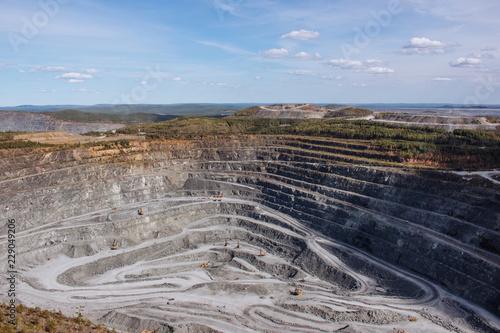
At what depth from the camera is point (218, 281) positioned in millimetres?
47125

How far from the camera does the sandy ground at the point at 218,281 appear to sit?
36844 millimetres

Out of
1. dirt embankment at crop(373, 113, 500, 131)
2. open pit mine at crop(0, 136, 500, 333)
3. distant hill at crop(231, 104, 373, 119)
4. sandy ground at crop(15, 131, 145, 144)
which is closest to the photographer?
open pit mine at crop(0, 136, 500, 333)

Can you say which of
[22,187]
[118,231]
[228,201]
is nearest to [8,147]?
[22,187]

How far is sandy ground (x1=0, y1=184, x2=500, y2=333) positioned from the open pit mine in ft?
0.69

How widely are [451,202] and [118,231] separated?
187 feet

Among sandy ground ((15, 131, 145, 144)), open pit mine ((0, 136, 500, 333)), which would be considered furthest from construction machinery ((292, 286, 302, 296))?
sandy ground ((15, 131, 145, 144))

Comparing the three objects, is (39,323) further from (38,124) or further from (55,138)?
(38,124)

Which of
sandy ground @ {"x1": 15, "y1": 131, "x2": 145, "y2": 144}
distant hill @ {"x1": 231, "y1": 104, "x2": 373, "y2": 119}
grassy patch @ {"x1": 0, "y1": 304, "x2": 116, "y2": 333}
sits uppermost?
distant hill @ {"x1": 231, "y1": 104, "x2": 373, "y2": 119}

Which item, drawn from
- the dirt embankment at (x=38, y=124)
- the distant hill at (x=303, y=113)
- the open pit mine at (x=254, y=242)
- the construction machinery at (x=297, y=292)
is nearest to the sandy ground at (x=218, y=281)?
the open pit mine at (x=254, y=242)

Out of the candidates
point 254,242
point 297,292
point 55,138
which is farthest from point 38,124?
point 297,292

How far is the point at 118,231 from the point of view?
57219 millimetres

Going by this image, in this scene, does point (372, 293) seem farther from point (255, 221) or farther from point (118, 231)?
point (118, 231)

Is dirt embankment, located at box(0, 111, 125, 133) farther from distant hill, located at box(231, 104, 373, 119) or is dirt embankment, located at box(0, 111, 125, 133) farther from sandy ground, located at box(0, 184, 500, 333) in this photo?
sandy ground, located at box(0, 184, 500, 333)

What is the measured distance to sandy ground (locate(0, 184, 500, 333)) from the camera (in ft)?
121
